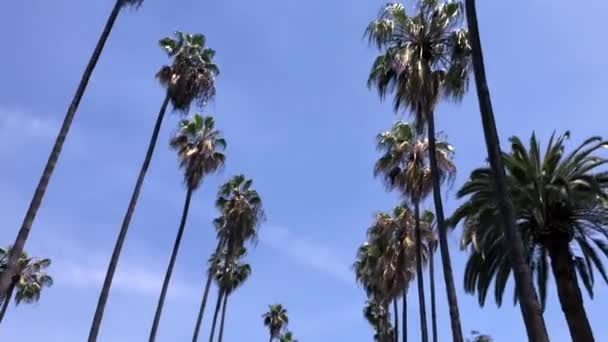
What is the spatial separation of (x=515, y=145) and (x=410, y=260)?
1829cm

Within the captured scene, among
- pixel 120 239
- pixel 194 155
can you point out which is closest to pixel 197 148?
pixel 194 155

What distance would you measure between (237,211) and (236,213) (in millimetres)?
156

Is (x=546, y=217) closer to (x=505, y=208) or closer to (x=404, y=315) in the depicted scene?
(x=505, y=208)

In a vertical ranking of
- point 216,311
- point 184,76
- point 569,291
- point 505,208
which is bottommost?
point 505,208

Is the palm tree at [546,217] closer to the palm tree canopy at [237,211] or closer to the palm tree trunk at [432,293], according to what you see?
the palm tree trunk at [432,293]

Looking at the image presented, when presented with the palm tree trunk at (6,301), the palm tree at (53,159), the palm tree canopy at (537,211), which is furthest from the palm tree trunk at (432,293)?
the palm tree trunk at (6,301)

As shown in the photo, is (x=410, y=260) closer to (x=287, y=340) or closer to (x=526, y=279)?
(x=526, y=279)

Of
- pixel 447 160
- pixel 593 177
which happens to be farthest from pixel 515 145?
pixel 447 160

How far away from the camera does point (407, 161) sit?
32.5m

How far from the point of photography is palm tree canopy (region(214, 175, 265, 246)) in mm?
46188

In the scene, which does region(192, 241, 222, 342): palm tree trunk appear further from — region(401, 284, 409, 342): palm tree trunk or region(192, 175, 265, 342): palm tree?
region(401, 284, 409, 342): palm tree trunk

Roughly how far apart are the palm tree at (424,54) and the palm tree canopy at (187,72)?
13.4m

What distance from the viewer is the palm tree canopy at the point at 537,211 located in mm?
20828

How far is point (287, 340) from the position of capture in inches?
3039
